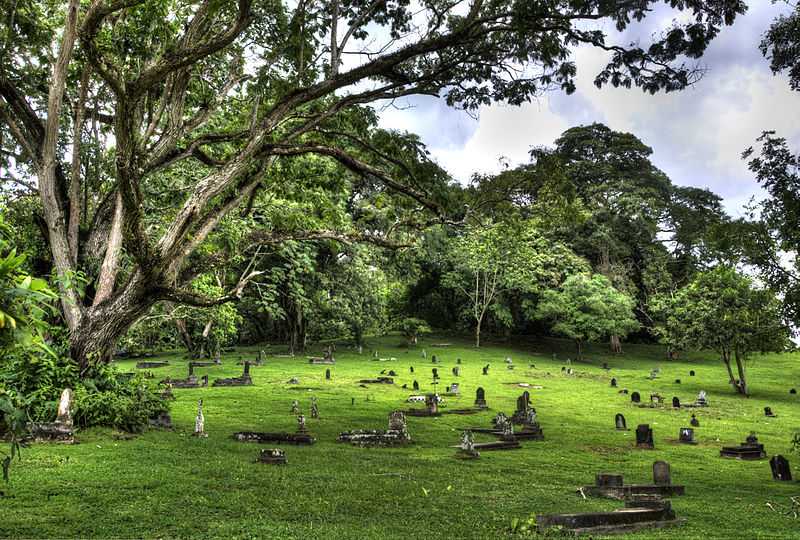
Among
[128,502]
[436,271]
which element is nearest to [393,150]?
[128,502]

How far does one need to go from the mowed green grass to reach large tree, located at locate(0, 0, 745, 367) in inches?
133

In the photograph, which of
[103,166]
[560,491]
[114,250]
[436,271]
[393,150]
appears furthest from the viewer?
[436,271]

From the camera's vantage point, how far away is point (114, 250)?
1282 centimetres

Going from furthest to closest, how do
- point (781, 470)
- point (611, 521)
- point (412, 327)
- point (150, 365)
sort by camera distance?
1. point (412, 327)
2. point (150, 365)
3. point (781, 470)
4. point (611, 521)

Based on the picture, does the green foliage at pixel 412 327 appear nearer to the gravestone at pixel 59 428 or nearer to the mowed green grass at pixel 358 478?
the mowed green grass at pixel 358 478

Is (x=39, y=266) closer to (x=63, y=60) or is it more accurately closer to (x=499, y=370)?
(x=63, y=60)

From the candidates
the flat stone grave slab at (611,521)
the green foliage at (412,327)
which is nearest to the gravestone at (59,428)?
the flat stone grave slab at (611,521)

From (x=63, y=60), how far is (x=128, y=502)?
9.99m

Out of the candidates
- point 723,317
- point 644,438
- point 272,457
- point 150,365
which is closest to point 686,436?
point 644,438

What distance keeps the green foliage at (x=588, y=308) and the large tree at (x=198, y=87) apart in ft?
113

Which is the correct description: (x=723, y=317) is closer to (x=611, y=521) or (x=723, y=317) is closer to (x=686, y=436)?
(x=686, y=436)

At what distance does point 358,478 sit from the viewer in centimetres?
1009

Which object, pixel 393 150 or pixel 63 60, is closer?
pixel 63 60

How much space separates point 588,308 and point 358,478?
1579 inches
